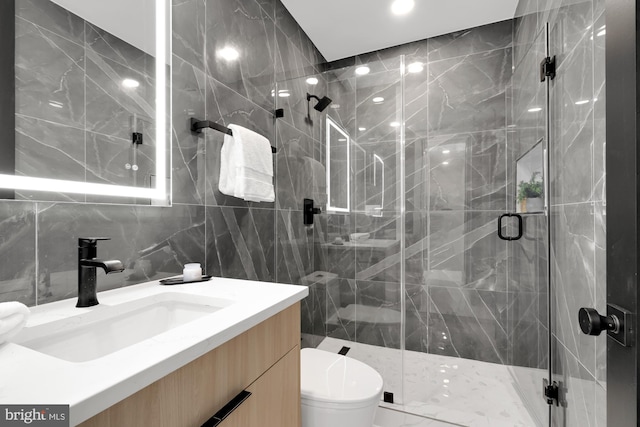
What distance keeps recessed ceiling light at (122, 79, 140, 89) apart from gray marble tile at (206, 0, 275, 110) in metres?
0.40

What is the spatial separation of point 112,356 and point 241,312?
277 mm

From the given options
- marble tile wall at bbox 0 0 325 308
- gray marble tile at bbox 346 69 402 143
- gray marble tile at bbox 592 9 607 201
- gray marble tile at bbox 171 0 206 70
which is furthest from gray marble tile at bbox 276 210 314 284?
gray marble tile at bbox 592 9 607 201

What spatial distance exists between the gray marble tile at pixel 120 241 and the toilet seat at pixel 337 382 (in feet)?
2.51

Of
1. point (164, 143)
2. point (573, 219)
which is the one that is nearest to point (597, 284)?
point (573, 219)

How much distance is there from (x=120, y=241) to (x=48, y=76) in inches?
19.9

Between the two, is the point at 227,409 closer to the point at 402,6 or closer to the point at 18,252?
the point at 18,252

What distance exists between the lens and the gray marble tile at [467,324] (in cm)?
225

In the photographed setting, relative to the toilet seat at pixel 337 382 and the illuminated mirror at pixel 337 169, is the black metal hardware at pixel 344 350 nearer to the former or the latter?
the toilet seat at pixel 337 382

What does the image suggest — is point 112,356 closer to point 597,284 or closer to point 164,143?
point 164,143

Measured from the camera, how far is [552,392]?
1368 millimetres

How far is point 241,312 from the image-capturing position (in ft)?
2.36

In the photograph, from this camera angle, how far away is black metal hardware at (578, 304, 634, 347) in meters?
0.55

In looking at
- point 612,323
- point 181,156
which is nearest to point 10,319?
point 181,156

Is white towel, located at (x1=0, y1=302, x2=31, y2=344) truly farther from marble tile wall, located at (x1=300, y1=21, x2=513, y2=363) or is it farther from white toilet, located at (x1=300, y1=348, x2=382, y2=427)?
marble tile wall, located at (x1=300, y1=21, x2=513, y2=363)
